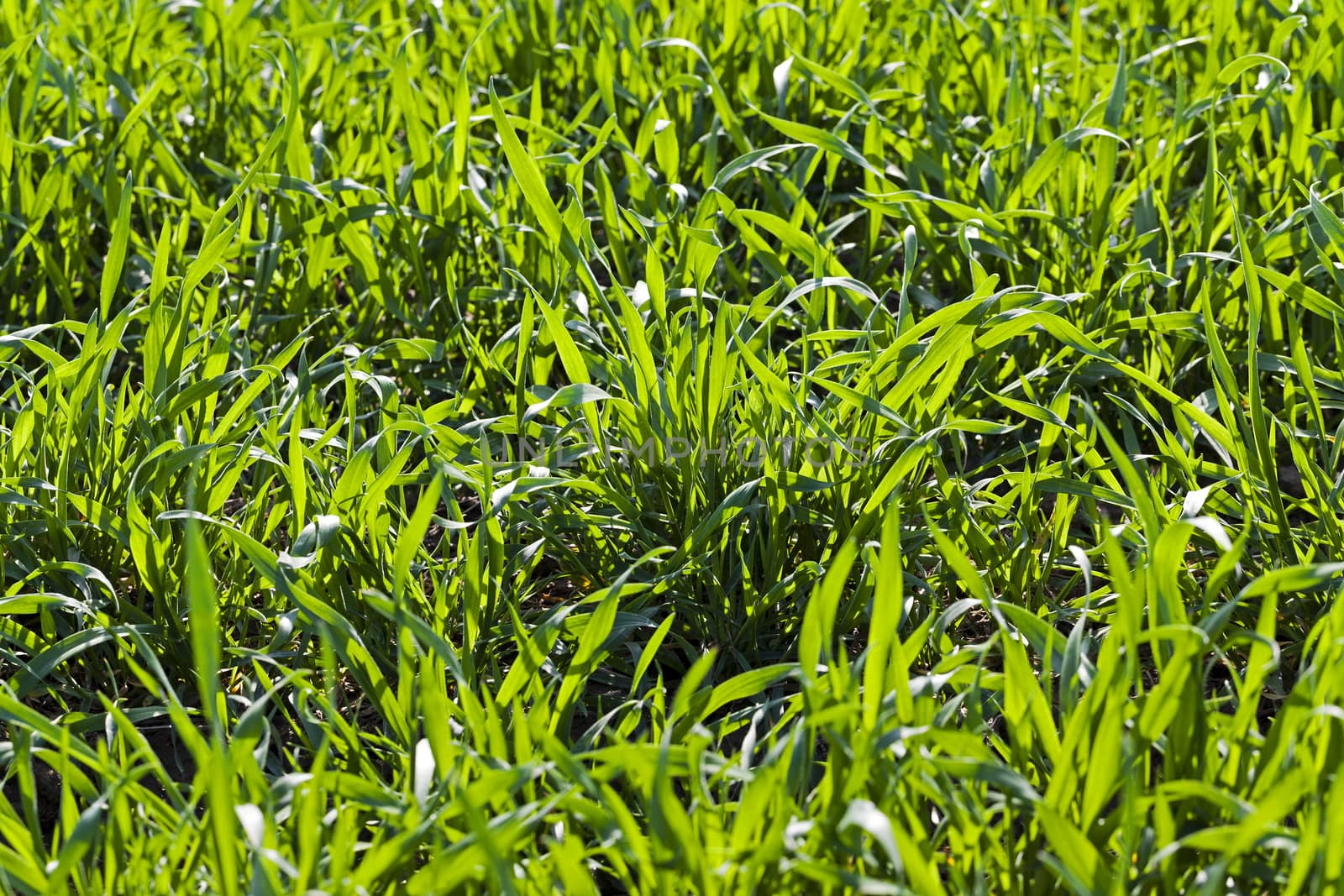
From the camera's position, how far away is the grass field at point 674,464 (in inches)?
42.2

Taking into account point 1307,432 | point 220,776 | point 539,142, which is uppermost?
point 539,142

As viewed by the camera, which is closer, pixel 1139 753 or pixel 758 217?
pixel 1139 753

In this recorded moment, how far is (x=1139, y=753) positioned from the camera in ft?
3.54

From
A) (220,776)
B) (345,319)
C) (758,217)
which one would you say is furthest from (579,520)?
(345,319)

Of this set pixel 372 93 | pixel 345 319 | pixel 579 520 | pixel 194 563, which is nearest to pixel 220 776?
pixel 194 563

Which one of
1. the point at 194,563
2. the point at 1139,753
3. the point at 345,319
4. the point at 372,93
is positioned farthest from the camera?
the point at 372,93

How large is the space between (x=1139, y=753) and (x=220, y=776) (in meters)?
0.71

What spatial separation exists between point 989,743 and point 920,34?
4.81 feet

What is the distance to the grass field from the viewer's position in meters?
1.07

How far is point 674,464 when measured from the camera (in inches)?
58.7

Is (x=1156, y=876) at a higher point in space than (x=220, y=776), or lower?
lower

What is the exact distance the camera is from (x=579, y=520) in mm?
1508

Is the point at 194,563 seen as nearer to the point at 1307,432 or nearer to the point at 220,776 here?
the point at 220,776

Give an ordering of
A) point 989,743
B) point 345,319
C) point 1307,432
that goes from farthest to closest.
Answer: point 345,319 < point 1307,432 < point 989,743
